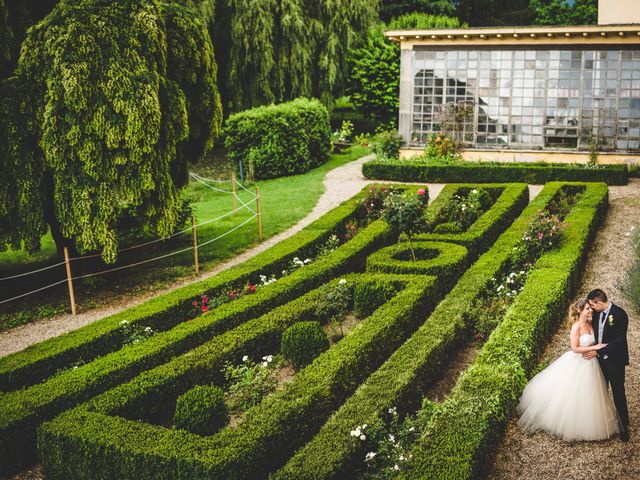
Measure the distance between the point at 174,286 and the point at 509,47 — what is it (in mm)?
14627

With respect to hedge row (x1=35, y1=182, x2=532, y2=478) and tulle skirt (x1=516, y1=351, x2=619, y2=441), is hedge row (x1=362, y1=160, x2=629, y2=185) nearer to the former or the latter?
hedge row (x1=35, y1=182, x2=532, y2=478)

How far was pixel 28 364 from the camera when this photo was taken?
8875 millimetres

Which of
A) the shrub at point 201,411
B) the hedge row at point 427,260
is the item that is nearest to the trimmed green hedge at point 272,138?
the hedge row at point 427,260

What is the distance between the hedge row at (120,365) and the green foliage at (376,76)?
18.2 m

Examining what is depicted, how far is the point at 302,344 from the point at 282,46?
19.7 metres

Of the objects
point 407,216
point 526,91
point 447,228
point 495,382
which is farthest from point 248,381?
point 526,91

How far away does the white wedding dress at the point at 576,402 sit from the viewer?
275 inches

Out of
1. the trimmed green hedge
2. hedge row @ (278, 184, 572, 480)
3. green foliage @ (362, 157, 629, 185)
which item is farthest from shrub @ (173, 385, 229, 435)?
the trimmed green hedge

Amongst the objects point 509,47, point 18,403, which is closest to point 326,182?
point 509,47

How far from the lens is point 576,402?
7.02m

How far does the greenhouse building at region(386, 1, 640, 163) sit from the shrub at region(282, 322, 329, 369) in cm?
1481

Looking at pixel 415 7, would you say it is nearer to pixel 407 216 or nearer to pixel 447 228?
pixel 447 228

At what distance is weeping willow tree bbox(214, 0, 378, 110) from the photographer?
2578 centimetres

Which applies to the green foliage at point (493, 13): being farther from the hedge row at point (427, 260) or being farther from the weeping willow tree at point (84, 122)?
the weeping willow tree at point (84, 122)
